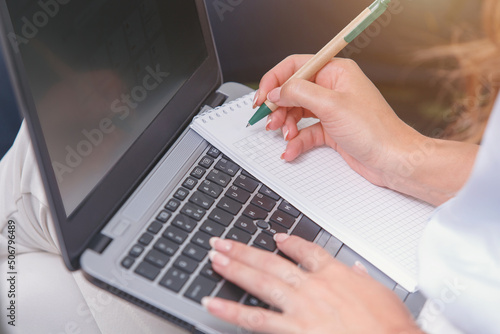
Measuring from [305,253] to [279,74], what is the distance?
11.7 inches

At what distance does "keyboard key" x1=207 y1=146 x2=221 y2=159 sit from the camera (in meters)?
0.66

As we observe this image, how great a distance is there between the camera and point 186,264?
53 cm

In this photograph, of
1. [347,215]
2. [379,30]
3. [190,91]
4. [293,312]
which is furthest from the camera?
[379,30]

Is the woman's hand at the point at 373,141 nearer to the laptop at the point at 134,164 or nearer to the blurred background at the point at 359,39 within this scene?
the laptop at the point at 134,164

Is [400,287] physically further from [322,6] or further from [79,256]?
[322,6]

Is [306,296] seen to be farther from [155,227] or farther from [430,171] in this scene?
[430,171]

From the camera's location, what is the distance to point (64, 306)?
65cm

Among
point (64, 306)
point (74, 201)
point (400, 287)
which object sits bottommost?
A: point (64, 306)

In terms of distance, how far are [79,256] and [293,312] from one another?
23 cm

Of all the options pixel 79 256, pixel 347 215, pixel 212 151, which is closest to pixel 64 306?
pixel 79 256

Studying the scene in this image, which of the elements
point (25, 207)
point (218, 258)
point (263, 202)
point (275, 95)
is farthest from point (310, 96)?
point (25, 207)

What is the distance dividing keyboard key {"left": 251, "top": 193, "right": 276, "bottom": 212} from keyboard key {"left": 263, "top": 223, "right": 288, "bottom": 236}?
0.02 meters

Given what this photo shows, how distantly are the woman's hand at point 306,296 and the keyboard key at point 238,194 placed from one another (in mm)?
87

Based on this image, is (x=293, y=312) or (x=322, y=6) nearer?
(x=293, y=312)
